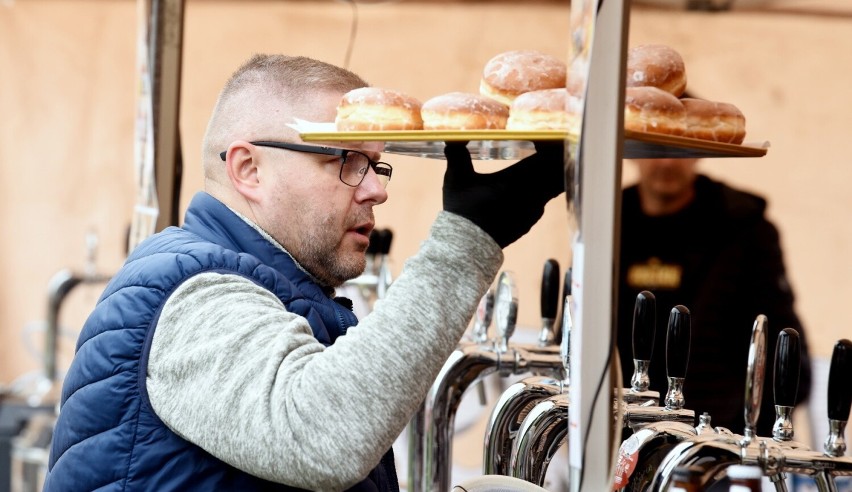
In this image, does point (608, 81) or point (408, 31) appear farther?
point (408, 31)

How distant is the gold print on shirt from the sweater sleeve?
1.74 metres

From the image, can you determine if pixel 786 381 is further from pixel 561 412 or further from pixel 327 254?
pixel 327 254

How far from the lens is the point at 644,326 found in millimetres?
1045

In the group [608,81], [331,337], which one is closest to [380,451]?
[331,337]

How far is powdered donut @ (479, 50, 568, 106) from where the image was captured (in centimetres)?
95

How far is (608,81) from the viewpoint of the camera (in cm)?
79

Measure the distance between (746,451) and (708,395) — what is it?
5.20ft

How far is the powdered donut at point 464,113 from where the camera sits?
0.89 m

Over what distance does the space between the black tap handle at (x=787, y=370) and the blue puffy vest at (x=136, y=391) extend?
0.40 meters

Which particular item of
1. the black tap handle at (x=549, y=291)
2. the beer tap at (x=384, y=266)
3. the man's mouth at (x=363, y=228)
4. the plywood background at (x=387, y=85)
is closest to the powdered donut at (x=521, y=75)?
the man's mouth at (x=363, y=228)

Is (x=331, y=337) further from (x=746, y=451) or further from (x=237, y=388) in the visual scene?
(x=746, y=451)

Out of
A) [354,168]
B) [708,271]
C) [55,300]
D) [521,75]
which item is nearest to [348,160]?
[354,168]

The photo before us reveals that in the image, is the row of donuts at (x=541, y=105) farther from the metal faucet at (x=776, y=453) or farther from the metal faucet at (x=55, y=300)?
the metal faucet at (x=55, y=300)

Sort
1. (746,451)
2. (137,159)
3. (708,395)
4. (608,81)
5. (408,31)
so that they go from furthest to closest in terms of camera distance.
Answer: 1. (408,31)
2. (708,395)
3. (137,159)
4. (746,451)
5. (608,81)
